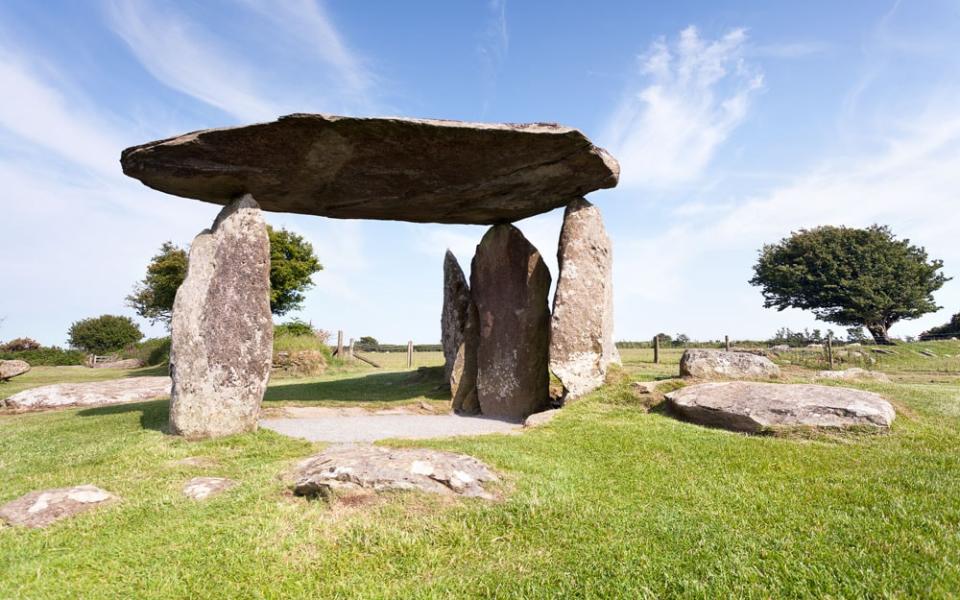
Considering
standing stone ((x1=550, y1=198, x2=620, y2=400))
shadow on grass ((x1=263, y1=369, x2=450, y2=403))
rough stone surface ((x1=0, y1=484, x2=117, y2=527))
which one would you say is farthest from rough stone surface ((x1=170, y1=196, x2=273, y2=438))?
standing stone ((x1=550, y1=198, x2=620, y2=400))

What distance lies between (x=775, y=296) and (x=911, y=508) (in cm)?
3842

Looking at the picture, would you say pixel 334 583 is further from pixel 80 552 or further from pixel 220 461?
pixel 220 461

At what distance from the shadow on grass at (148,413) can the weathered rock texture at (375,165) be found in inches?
163

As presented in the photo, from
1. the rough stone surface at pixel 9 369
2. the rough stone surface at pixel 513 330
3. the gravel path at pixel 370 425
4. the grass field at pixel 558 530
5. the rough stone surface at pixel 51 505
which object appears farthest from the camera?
the rough stone surface at pixel 9 369

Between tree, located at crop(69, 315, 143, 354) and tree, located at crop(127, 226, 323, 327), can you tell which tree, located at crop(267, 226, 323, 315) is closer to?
tree, located at crop(127, 226, 323, 327)

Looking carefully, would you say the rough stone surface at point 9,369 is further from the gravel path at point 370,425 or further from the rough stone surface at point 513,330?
the rough stone surface at point 513,330

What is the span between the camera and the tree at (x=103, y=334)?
38531mm

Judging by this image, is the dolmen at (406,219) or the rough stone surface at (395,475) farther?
the dolmen at (406,219)

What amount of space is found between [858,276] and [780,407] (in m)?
33.6

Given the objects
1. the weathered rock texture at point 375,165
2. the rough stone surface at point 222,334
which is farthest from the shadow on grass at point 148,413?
the weathered rock texture at point 375,165

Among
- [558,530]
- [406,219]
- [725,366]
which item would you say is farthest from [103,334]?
[558,530]

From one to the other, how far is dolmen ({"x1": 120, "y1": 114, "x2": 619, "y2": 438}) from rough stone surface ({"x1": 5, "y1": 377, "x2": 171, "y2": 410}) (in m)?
7.02

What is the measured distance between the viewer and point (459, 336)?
39.7 ft

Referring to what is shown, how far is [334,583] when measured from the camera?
11.1 feet
